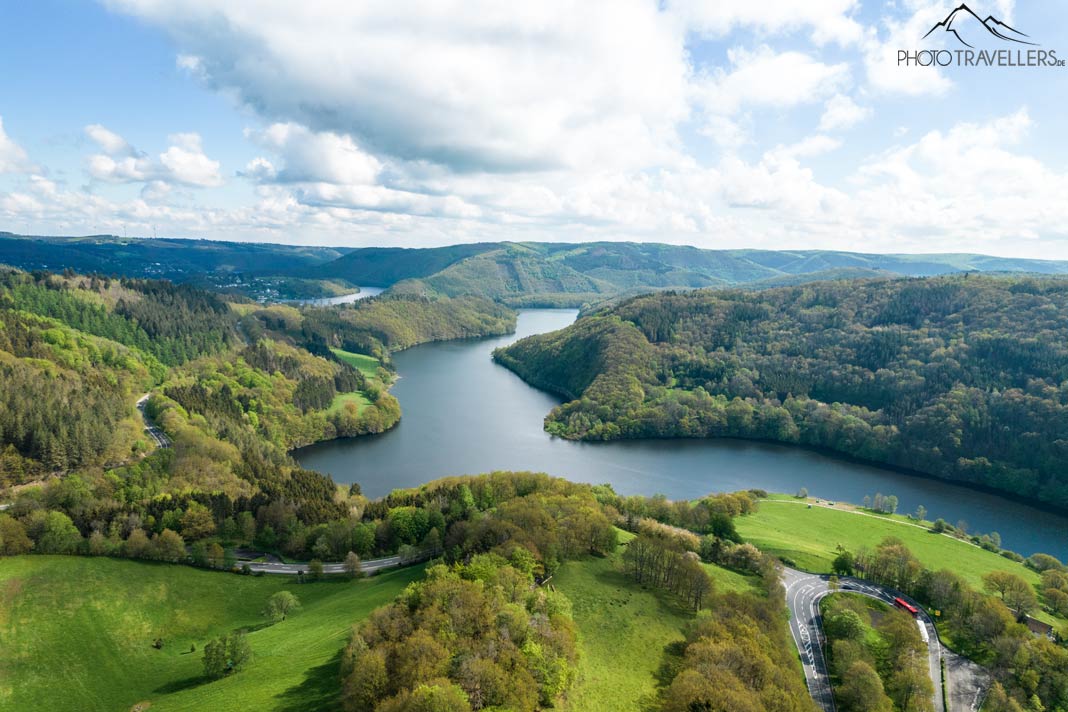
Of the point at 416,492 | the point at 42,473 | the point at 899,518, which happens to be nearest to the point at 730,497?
the point at 899,518

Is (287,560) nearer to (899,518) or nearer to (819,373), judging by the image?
(899,518)

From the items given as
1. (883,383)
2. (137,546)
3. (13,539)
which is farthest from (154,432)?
(883,383)

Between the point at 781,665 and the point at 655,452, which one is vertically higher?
the point at 781,665

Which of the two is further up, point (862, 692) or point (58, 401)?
point (58, 401)

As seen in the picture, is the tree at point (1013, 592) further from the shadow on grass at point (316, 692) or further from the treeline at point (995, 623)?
the shadow on grass at point (316, 692)

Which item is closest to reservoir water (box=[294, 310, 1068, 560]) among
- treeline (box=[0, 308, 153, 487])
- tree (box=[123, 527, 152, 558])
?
treeline (box=[0, 308, 153, 487])

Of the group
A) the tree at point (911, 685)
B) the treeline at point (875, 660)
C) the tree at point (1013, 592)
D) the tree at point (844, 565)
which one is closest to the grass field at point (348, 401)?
the tree at point (844, 565)

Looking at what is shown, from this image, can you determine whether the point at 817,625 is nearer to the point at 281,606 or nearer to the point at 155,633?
the point at 281,606
